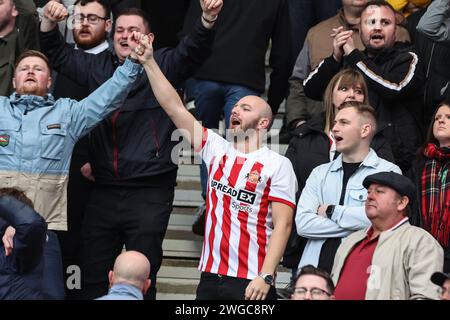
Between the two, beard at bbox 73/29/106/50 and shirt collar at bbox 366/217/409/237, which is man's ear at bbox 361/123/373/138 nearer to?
shirt collar at bbox 366/217/409/237

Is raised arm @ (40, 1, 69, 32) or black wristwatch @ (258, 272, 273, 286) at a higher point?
raised arm @ (40, 1, 69, 32)

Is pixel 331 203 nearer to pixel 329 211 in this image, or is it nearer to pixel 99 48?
pixel 329 211

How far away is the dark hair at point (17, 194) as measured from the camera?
858 centimetres

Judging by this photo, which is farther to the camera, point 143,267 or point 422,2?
point 422,2

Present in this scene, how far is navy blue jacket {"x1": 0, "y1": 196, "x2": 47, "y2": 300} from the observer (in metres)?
8.27

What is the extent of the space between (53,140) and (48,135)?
5 centimetres

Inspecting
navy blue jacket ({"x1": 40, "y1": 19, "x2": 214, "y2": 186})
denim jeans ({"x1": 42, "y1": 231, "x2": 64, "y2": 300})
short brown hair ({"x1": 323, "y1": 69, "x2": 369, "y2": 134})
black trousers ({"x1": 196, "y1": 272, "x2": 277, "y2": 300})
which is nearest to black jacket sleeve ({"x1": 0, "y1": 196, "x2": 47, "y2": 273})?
denim jeans ({"x1": 42, "y1": 231, "x2": 64, "y2": 300})

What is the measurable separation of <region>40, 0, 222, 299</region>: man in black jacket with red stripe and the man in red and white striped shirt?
448 mm

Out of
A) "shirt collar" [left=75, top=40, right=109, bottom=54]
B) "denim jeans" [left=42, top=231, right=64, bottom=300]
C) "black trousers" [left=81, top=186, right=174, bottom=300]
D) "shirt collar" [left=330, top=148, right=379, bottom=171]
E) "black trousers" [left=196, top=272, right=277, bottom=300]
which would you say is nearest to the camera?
"black trousers" [left=196, top=272, right=277, bottom=300]

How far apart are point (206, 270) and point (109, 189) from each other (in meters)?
1.11
